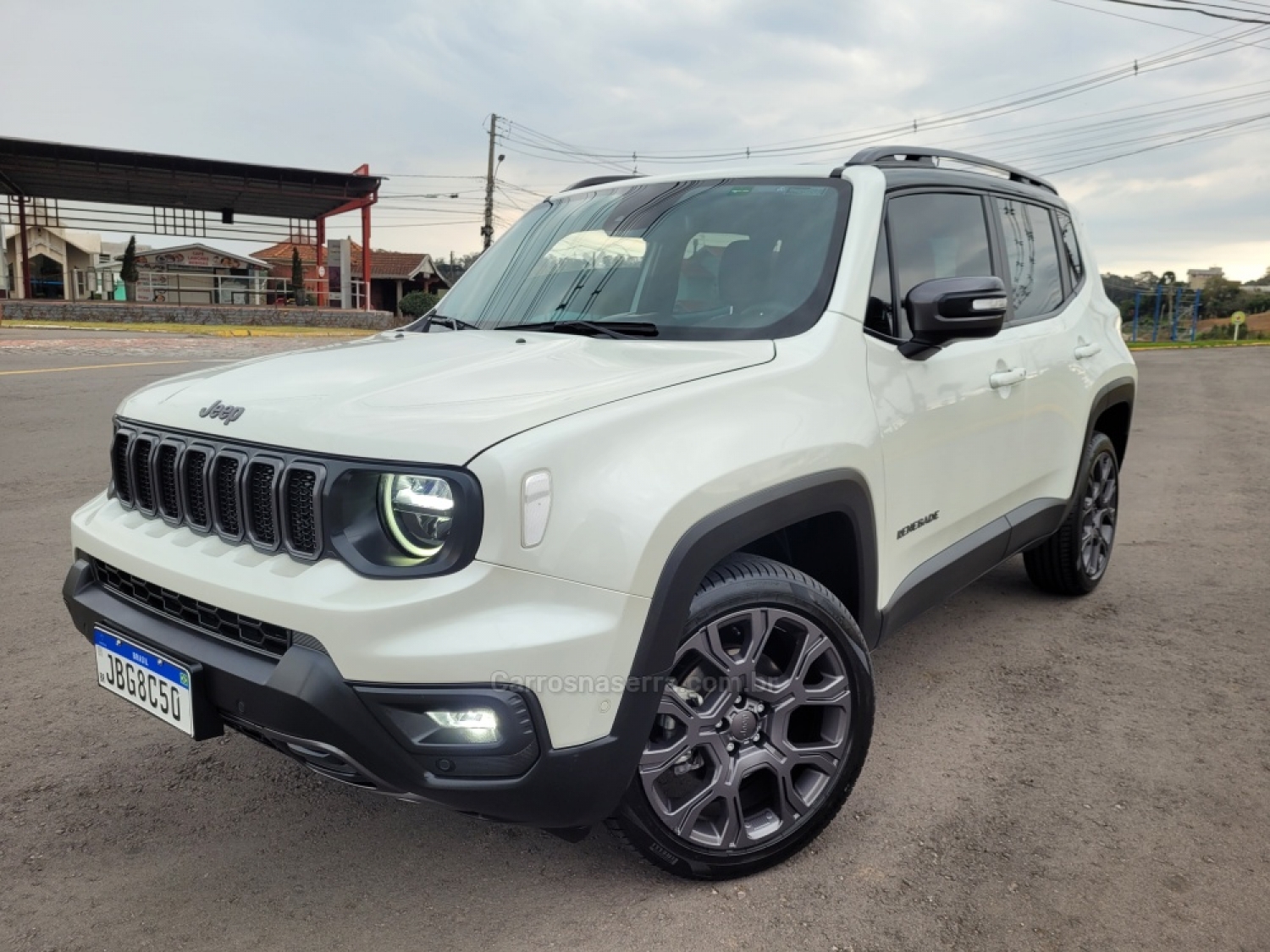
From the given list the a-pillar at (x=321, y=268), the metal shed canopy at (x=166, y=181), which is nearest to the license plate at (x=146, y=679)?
the metal shed canopy at (x=166, y=181)

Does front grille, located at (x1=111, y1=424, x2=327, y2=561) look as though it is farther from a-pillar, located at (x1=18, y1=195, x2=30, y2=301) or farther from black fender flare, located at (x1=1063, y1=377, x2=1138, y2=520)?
a-pillar, located at (x1=18, y1=195, x2=30, y2=301)

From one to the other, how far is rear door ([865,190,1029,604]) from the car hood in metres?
0.53

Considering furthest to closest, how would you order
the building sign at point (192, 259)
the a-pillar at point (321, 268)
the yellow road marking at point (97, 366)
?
the building sign at point (192, 259) → the a-pillar at point (321, 268) → the yellow road marking at point (97, 366)

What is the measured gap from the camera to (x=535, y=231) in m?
3.94

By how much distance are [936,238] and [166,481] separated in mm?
2557

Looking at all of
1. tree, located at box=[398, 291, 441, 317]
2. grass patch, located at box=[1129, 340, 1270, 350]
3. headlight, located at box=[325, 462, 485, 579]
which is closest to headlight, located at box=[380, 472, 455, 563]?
headlight, located at box=[325, 462, 485, 579]

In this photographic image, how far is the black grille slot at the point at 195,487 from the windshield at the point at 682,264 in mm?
1199

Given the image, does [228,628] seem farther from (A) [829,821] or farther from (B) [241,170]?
(B) [241,170]

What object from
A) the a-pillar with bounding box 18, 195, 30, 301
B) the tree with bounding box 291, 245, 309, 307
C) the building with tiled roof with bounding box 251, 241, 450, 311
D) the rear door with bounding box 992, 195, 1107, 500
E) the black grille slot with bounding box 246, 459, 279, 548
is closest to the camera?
the black grille slot with bounding box 246, 459, 279, 548

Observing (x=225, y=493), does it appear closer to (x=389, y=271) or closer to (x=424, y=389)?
(x=424, y=389)

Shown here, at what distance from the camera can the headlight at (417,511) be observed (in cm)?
205

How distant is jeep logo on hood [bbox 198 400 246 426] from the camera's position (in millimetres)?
2390

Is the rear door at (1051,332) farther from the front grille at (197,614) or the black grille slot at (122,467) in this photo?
the black grille slot at (122,467)

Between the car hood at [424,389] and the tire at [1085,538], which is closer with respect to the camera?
the car hood at [424,389]
